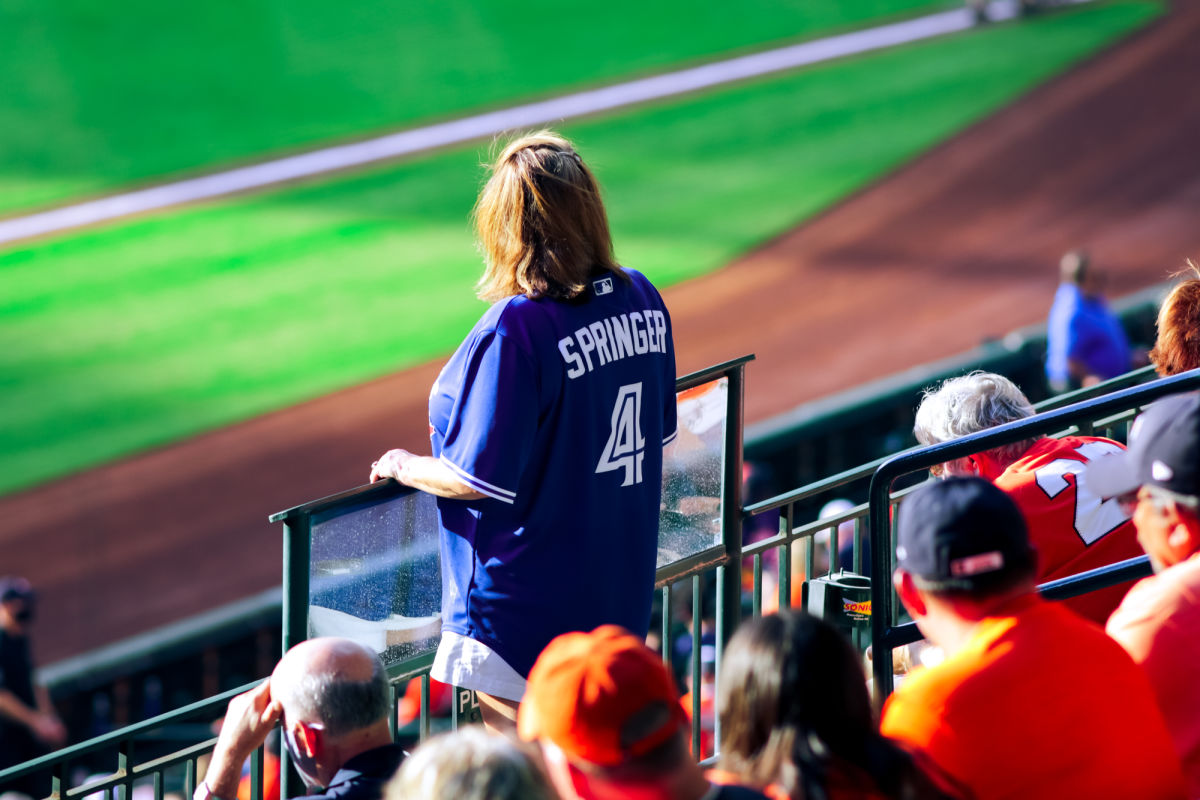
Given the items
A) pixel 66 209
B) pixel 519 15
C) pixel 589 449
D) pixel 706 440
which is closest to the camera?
pixel 589 449

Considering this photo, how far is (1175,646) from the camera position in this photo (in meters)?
2.42

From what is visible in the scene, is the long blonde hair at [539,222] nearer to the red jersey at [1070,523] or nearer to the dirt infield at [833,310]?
the red jersey at [1070,523]

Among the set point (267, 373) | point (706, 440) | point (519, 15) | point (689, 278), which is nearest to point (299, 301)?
point (267, 373)

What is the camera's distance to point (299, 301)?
592 inches

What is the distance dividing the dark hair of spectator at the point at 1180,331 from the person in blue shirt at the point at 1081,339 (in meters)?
4.72

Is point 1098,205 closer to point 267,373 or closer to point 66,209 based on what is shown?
point 267,373

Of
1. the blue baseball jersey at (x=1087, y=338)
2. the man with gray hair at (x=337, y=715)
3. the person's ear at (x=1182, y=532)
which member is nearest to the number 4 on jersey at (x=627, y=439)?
the man with gray hair at (x=337, y=715)

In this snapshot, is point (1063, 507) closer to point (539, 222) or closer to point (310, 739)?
point (539, 222)

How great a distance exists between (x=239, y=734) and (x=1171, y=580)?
1.80 meters

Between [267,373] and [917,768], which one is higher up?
[267,373]

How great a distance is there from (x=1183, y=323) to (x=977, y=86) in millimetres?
15852

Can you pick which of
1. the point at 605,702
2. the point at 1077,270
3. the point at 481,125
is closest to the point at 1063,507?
the point at 605,702

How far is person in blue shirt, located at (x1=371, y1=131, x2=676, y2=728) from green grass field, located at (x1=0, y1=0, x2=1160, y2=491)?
10.7 metres

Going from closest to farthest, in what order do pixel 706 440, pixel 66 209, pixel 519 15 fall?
1. pixel 706 440
2. pixel 66 209
3. pixel 519 15
